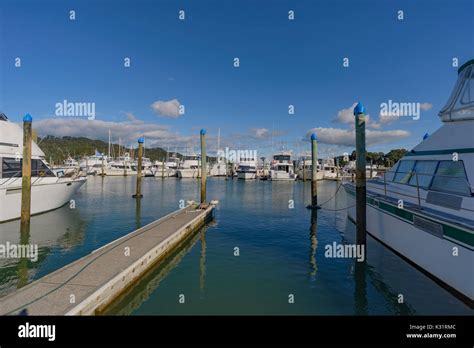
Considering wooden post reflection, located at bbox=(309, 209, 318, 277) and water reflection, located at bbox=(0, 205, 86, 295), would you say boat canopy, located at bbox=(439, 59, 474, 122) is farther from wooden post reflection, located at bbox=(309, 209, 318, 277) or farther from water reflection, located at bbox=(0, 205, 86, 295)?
water reflection, located at bbox=(0, 205, 86, 295)

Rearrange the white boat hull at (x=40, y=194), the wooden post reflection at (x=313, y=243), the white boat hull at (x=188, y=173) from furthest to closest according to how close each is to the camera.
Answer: the white boat hull at (x=188, y=173), the white boat hull at (x=40, y=194), the wooden post reflection at (x=313, y=243)

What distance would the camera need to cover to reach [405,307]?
7.05 m

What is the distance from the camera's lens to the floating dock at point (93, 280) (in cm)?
573

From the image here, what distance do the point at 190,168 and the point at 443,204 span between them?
75.8 metres

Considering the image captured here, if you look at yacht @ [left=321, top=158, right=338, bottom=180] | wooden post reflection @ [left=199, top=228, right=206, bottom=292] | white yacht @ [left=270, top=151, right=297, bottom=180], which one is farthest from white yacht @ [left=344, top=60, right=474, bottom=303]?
yacht @ [left=321, top=158, right=338, bottom=180]

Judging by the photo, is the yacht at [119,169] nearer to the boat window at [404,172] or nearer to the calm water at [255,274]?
the calm water at [255,274]

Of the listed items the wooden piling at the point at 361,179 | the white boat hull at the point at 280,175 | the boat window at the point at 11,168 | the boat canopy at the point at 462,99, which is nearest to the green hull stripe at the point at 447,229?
the wooden piling at the point at 361,179

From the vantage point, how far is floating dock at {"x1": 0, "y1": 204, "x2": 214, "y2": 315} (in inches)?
226

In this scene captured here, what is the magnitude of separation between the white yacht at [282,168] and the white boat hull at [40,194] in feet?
164

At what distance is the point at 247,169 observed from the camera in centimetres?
7144

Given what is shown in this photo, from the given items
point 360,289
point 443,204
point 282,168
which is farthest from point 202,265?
point 282,168
